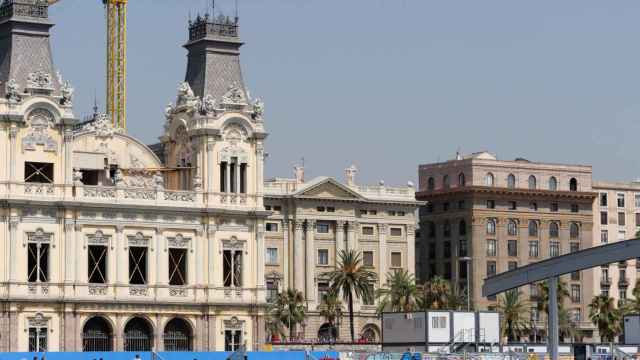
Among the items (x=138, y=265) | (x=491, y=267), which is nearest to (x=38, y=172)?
(x=138, y=265)

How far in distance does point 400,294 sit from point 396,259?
54.4 ft

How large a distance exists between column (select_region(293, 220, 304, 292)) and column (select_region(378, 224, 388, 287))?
8592 mm

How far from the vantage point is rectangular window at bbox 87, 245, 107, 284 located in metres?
127

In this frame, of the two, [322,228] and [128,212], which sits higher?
[322,228]

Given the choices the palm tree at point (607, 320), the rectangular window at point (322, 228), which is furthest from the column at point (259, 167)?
the palm tree at point (607, 320)

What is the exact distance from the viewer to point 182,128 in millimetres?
136750

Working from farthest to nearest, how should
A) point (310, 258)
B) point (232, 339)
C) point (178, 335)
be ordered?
point (310, 258) → point (232, 339) → point (178, 335)

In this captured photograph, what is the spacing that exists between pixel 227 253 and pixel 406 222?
55120 mm

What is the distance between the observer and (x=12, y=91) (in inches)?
4911

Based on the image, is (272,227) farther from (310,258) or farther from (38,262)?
(38,262)

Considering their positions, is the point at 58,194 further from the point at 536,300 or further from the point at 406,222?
the point at 536,300

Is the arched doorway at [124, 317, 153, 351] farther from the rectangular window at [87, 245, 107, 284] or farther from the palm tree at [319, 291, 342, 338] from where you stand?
the palm tree at [319, 291, 342, 338]

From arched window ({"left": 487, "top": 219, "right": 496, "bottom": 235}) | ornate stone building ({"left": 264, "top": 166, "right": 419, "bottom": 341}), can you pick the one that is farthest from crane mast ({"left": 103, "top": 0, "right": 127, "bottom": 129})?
arched window ({"left": 487, "top": 219, "right": 496, "bottom": 235})

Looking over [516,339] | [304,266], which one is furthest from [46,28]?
[516,339]
